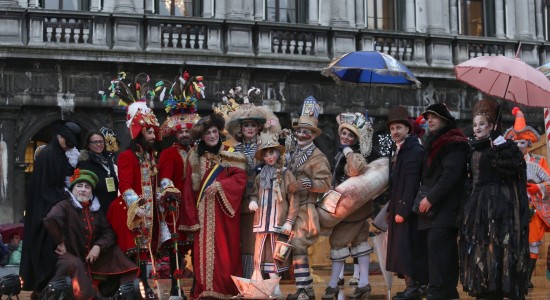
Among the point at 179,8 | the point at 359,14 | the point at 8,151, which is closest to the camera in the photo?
the point at 8,151

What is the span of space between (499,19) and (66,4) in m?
11.5

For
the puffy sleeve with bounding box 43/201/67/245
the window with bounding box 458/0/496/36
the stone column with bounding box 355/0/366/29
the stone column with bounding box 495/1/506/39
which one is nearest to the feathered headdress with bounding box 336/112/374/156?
the puffy sleeve with bounding box 43/201/67/245

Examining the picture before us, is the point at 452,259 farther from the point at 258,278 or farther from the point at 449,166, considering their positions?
the point at 258,278

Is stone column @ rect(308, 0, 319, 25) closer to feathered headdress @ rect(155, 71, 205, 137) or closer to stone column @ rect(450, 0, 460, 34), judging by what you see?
stone column @ rect(450, 0, 460, 34)

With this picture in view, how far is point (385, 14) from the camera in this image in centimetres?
2664

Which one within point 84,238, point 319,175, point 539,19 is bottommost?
point 84,238

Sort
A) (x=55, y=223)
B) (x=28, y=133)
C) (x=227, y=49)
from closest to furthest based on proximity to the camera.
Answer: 1. (x=55, y=223)
2. (x=28, y=133)
3. (x=227, y=49)

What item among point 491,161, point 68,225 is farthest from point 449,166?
point 68,225

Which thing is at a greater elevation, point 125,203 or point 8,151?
point 8,151

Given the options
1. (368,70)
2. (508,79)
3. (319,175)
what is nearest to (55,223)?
(319,175)

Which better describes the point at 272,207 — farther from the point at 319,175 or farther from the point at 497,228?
the point at 497,228

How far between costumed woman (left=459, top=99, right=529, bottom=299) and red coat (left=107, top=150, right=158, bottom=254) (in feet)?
11.0

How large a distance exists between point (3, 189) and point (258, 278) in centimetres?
1278

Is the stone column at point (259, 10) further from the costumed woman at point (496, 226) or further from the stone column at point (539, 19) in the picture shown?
the costumed woman at point (496, 226)
